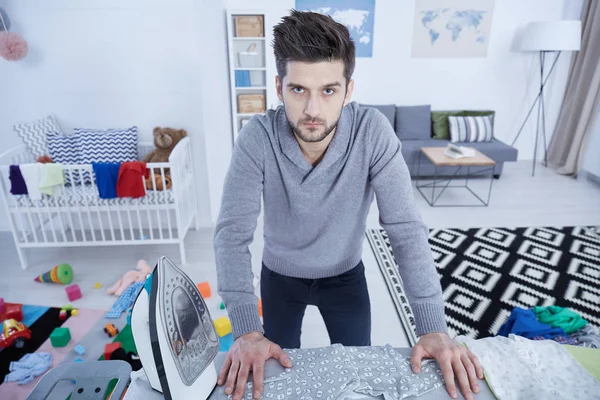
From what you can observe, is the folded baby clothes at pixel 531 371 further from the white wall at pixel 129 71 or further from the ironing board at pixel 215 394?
the white wall at pixel 129 71

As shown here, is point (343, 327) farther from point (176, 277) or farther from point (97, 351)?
point (97, 351)

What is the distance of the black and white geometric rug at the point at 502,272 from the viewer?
2203 millimetres

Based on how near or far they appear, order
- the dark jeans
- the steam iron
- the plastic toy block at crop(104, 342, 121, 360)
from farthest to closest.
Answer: the plastic toy block at crop(104, 342, 121, 360)
the dark jeans
the steam iron

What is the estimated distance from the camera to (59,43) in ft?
9.07

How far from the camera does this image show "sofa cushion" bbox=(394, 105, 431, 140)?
4.45 metres

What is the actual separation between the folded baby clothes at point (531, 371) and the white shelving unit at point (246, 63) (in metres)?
3.07

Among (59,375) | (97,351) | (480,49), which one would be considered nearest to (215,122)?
(97,351)

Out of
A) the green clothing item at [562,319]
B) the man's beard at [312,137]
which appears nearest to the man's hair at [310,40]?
the man's beard at [312,137]

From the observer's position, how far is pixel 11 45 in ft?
8.29

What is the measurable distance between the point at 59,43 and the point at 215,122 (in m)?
1.19

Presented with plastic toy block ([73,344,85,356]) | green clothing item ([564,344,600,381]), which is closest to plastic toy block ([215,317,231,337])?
plastic toy block ([73,344,85,356])

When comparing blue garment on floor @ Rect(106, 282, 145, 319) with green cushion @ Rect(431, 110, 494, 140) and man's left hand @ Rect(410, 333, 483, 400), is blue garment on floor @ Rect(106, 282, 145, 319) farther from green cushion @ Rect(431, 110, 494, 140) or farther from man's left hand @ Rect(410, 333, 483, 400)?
green cushion @ Rect(431, 110, 494, 140)

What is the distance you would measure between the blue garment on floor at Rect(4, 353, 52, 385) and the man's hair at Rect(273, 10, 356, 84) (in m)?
1.82

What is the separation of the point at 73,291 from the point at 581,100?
512 centimetres
